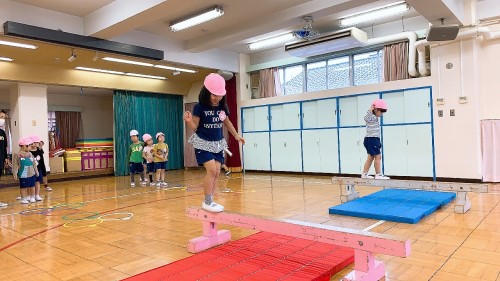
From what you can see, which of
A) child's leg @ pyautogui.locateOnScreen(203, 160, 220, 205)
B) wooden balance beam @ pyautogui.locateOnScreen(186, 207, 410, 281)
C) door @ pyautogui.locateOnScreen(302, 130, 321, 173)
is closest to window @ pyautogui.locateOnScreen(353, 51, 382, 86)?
door @ pyautogui.locateOnScreen(302, 130, 321, 173)

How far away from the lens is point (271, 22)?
25.3 feet

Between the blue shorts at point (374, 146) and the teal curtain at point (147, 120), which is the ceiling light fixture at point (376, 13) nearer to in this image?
the blue shorts at point (374, 146)

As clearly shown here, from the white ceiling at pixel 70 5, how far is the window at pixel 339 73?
5.81 meters

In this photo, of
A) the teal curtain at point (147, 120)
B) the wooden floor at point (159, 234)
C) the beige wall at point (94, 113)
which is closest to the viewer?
the wooden floor at point (159, 234)

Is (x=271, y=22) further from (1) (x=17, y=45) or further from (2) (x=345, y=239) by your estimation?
(2) (x=345, y=239)

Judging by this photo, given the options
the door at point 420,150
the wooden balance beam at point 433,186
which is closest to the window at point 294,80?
the door at point 420,150

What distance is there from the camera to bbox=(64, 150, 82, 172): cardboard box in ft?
38.3

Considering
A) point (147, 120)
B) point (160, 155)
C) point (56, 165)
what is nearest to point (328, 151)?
point (160, 155)

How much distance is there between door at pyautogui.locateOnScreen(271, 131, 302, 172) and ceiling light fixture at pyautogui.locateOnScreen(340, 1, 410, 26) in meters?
3.29

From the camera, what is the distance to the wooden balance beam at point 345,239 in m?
2.31

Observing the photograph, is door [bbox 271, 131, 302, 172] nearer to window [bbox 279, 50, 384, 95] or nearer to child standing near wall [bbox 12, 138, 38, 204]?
window [bbox 279, 50, 384, 95]

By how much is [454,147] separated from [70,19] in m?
Result: 8.38

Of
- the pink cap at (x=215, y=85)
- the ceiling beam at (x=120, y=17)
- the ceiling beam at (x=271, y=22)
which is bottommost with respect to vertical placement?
the pink cap at (x=215, y=85)

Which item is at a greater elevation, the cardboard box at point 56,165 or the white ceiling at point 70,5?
the white ceiling at point 70,5
